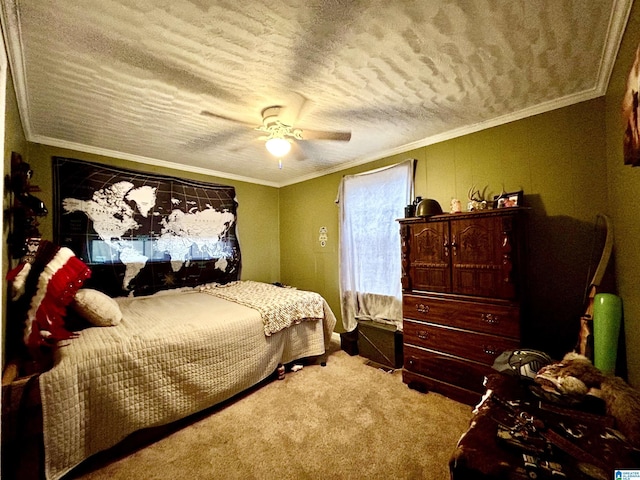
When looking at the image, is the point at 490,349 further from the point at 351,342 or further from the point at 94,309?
the point at 94,309

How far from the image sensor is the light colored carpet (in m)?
1.63

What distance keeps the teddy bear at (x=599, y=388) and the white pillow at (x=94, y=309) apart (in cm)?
272

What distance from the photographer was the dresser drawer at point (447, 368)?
2168 millimetres

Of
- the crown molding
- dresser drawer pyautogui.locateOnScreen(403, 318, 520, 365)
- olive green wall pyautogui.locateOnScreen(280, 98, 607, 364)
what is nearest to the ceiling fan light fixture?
olive green wall pyautogui.locateOnScreen(280, 98, 607, 364)

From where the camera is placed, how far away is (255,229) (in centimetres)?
460

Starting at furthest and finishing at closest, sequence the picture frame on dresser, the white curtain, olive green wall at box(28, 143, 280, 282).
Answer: olive green wall at box(28, 143, 280, 282)
the white curtain
the picture frame on dresser

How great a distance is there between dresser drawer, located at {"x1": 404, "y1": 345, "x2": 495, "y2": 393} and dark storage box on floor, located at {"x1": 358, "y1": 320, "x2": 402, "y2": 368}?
0.34 meters

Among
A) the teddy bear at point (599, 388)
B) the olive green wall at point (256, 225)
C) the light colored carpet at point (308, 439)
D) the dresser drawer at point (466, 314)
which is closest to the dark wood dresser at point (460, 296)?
the dresser drawer at point (466, 314)

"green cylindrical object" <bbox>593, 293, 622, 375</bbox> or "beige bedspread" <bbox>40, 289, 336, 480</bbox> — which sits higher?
"green cylindrical object" <bbox>593, 293, 622, 375</bbox>

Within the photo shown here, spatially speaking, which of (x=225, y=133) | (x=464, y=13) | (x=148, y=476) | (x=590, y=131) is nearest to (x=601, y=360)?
(x=590, y=131)

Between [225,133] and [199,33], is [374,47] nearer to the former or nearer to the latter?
[199,33]

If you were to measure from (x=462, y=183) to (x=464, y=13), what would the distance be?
1.69 meters

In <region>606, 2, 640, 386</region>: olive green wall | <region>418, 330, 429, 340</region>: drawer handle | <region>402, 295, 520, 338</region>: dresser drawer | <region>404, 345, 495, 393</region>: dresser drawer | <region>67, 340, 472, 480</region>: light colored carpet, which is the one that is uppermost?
<region>606, 2, 640, 386</region>: olive green wall

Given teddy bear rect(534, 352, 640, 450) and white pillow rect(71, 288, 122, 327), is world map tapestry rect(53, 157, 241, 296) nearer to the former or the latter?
white pillow rect(71, 288, 122, 327)
